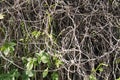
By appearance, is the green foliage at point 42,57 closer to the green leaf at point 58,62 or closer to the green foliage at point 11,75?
the green leaf at point 58,62

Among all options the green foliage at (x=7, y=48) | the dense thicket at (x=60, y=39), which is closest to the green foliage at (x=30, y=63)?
the dense thicket at (x=60, y=39)

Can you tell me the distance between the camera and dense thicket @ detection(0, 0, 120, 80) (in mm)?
1637

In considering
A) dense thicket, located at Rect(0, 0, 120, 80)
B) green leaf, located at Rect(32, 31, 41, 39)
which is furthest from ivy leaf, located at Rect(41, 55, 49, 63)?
green leaf, located at Rect(32, 31, 41, 39)

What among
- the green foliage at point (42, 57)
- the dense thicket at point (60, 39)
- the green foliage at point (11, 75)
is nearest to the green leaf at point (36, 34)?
the dense thicket at point (60, 39)

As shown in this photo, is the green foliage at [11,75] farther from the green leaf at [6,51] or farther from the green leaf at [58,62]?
the green leaf at [58,62]

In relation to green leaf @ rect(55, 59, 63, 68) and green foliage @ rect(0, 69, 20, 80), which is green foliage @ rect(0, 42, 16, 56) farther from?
green leaf @ rect(55, 59, 63, 68)

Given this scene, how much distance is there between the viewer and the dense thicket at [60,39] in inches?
64.4

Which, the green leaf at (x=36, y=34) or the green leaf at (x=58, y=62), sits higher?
the green leaf at (x=36, y=34)

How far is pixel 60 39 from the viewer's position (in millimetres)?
1745

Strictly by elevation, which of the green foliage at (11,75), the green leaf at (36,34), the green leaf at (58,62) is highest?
the green leaf at (36,34)

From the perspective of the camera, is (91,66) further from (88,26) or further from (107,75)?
(88,26)

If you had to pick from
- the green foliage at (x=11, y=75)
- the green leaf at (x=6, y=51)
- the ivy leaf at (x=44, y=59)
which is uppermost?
the green leaf at (x=6, y=51)

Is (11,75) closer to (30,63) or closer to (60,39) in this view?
(30,63)

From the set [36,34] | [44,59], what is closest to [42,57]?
[44,59]
